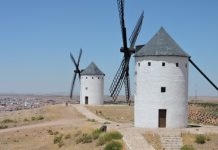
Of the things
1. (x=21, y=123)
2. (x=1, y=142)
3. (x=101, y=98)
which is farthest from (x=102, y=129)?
(x=101, y=98)

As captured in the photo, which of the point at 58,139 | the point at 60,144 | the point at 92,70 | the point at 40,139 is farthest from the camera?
the point at 92,70

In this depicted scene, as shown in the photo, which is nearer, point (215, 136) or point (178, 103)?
point (215, 136)

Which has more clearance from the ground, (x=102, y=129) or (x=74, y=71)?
(x=74, y=71)

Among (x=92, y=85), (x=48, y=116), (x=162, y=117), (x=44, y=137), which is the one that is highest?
(x=92, y=85)

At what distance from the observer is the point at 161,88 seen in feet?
86.3

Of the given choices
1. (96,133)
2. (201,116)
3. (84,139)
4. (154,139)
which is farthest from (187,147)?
(201,116)

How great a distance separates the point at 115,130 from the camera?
81.7 ft

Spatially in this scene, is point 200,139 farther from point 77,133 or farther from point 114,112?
point 114,112

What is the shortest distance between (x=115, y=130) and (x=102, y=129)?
49.4 inches

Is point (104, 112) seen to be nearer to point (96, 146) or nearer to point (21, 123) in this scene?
point (21, 123)

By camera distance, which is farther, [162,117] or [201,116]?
[201,116]

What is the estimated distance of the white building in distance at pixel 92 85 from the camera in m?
51.8

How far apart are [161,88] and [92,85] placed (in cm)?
2616

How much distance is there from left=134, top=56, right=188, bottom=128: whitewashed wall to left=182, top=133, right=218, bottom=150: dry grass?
3.06 meters
